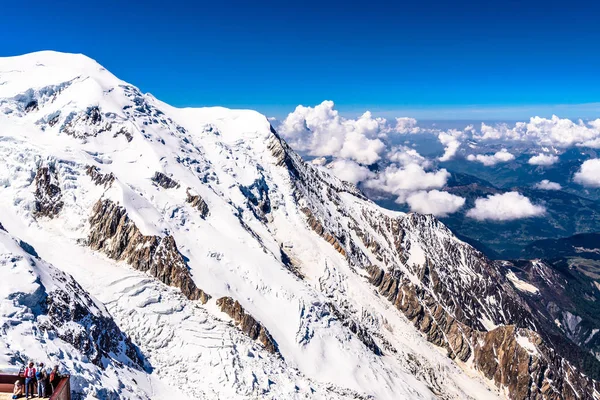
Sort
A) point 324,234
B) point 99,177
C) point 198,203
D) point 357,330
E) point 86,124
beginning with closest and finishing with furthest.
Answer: point 99,177
point 198,203
point 357,330
point 86,124
point 324,234

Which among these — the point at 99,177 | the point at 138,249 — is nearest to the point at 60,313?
the point at 138,249

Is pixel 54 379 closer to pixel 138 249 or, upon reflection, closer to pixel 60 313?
pixel 60 313

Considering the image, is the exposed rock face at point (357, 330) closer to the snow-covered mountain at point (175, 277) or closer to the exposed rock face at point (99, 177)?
the snow-covered mountain at point (175, 277)

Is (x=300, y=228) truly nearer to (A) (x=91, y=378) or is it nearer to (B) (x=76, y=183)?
(B) (x=76, y=183)

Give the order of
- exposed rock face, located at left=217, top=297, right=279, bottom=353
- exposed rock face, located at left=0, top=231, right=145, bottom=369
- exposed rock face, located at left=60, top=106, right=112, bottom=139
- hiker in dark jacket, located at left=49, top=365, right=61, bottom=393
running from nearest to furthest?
hiker in dark jacket, located at left=49, top=365, right=61, bottom=393 → exposed rock face, located at left=0, top=231, right=145, bottom=369 → exposed rock face, located at left=217, top=297, right=279, bottom=353 → exposed rock face, located at left=60, top=106, right=112, bottom=139

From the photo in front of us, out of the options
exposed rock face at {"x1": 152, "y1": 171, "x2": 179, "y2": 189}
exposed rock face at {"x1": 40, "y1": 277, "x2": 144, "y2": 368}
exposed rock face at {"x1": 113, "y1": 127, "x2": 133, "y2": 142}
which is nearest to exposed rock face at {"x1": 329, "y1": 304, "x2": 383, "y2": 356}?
exposed rock face at {"x1": 152, "y1": 171, "x2": 179, "y2": 189}

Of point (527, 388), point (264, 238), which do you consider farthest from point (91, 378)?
point (527, 388)

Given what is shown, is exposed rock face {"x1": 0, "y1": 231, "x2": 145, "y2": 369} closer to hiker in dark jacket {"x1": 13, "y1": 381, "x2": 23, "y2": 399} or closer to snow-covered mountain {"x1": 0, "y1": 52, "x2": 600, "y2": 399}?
snow-covered mountain {"x1": 0, "y1": 52, "x2": 600, "y2": 399}
